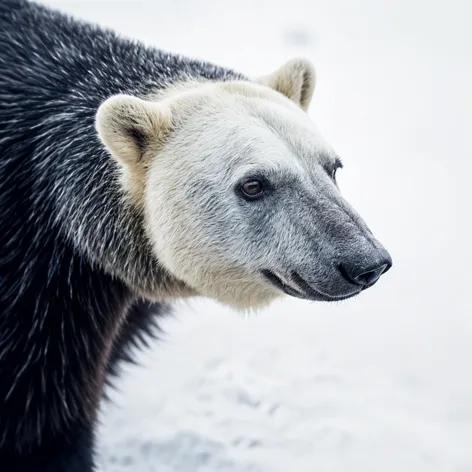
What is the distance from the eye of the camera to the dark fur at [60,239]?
3.83 metres

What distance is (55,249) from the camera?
3865 mm

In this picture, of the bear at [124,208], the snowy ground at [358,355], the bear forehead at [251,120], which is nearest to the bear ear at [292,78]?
the bear at [124,208]

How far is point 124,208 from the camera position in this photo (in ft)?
12.5

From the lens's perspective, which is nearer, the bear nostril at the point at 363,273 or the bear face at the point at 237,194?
the bear nostril at the point at 363,273

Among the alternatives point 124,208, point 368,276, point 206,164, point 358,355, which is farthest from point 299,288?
point 358,355

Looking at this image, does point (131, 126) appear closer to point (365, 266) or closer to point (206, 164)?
point (206, 164)

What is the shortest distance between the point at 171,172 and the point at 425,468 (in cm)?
228

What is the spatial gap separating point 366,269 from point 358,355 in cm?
246

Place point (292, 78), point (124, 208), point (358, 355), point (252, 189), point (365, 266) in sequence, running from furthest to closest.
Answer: point (358, 355) → point (292, 78) → point (124, 208) → point (252, 189) → point (365, 266)

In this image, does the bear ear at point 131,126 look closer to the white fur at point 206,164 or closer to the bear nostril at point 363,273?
the white fur at point 206,164

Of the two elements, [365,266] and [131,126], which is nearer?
[365,266]

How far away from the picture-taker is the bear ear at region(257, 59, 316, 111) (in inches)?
163

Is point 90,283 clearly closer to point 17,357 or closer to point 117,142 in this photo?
point 17,357

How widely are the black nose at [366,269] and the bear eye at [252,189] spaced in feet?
1.72
